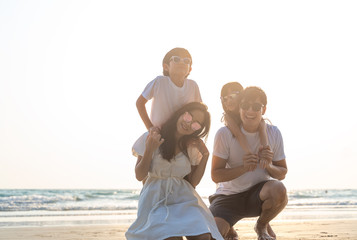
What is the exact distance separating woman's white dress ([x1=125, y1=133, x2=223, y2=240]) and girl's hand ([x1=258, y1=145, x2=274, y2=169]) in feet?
2.09

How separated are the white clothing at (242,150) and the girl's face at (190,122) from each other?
0.62m

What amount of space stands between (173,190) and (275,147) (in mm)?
1318

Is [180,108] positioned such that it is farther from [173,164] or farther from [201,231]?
[201,231]

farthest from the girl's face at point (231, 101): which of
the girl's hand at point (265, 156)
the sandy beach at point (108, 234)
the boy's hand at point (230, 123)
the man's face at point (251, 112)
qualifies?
the sandy beach at point (108, 234)

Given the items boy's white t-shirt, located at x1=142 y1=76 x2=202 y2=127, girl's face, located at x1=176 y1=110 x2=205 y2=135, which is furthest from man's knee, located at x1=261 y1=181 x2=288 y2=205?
boy's white t-shirt, located at x1=142 y1=76 x2=202 y2=127

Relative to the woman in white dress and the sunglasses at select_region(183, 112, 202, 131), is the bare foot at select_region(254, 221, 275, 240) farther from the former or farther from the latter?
the sunglasses at select_region(183, 112, 202, 131)

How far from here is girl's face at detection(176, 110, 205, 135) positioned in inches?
176

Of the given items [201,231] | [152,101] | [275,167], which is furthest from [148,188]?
[275,167]

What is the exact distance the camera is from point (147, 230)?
4.13m

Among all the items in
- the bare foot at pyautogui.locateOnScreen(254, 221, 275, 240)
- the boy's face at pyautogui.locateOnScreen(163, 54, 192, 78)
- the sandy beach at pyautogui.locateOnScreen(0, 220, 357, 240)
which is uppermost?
the boy's face at pyautogui.locateOnScreen(163, 54, 192, 78)

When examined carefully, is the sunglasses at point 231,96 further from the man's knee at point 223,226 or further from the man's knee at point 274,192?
the man's knee at point 223,226

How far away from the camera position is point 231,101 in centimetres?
523

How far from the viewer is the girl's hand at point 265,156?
470 centimetres

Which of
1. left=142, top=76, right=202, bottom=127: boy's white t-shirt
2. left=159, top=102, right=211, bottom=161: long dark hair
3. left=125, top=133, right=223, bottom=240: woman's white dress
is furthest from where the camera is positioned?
left=142, top=76, right=202, bottom=127: boy's white t-shirt
